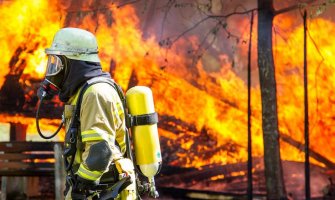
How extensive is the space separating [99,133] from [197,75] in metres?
3.87

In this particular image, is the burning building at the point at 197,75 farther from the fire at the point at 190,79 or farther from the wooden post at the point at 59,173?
the wooden post at the point at 59,173

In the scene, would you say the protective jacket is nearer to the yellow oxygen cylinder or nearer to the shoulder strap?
the shoulder strap

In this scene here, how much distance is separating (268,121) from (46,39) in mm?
3028

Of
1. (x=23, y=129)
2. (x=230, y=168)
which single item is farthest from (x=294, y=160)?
(x=23, y=129)

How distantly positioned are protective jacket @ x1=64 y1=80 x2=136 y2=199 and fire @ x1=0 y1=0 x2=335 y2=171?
3.52 m

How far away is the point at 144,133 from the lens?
328cm

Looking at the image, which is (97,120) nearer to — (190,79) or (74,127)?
(74,127)

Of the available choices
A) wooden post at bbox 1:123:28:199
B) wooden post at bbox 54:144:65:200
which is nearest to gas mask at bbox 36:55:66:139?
wooden post at bbox 54:144:65:200

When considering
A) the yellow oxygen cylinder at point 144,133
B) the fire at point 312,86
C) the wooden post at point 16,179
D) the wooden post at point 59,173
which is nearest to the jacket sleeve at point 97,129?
the yellow oxygen cylinder at point 144,133

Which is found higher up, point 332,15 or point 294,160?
point 332,15

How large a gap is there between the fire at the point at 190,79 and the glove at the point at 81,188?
370cm

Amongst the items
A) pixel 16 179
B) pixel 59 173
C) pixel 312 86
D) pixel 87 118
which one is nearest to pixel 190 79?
pixel 312 86

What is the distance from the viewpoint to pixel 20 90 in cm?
672

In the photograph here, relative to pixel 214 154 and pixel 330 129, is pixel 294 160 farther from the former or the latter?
pixel 214 154
